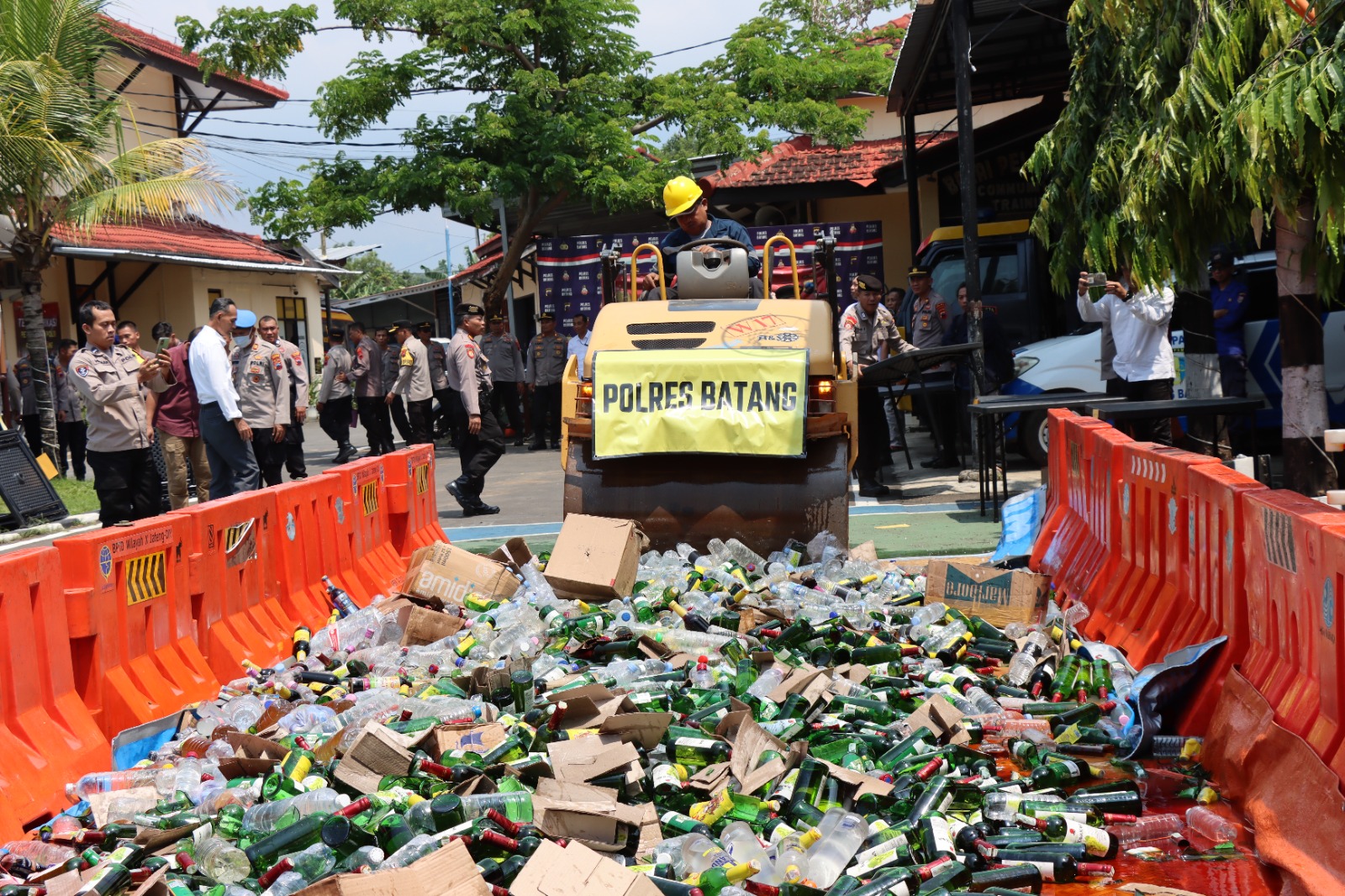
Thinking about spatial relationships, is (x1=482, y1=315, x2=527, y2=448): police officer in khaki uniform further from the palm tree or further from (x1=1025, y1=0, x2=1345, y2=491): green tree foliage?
(x1=1025, y1=0, x2=1345, y2=491): green tree foliage

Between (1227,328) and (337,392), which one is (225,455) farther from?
(1227,328)

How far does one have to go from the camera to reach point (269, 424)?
1318 centimetres

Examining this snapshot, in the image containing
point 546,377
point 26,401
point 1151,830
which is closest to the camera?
point 1151,830

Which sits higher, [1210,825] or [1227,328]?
[1227,328]

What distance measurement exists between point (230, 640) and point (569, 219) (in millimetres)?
26699

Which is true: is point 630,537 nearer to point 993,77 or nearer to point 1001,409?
point 1001,409

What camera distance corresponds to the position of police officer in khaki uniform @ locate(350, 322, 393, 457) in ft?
68.5

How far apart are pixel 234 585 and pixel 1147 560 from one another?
4.55m

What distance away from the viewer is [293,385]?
1545 centimetres

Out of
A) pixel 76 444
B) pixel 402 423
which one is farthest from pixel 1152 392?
pixel 76 444

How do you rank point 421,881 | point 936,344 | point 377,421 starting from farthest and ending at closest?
point 377,421 < point 936,344 < point 421,881

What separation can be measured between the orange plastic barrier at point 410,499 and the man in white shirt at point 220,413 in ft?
5.75

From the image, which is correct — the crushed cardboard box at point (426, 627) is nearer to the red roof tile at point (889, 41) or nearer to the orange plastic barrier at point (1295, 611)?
the orange plastic barrier at point (1295, 611)

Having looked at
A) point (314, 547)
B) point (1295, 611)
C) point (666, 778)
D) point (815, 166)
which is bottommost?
point (666, 778)
